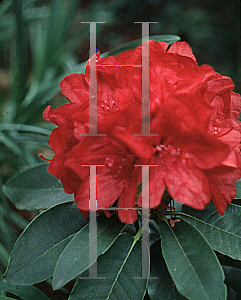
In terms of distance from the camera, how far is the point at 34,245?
444mm

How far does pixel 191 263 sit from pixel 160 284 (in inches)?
4.1

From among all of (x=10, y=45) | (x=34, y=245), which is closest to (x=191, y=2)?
(x=10, y=45)

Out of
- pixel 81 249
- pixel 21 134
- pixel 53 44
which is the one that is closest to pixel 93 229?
pixel 81 249

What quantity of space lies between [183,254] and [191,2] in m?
0.80

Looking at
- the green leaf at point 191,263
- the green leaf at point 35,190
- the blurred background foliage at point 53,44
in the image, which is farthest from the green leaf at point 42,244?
the blurred background foliage at point 53,44

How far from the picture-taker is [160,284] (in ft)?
1.53

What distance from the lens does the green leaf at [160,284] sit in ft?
1.51

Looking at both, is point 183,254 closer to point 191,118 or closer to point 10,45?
point 191,118

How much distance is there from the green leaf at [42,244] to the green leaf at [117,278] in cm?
6

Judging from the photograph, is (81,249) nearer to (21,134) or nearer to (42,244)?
(42,244)

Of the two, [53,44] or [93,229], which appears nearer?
[93,229]

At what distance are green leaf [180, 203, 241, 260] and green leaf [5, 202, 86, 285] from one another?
191 mm

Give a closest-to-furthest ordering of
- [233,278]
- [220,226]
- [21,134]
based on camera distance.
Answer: [220,226] < [233,278] < [21,134]

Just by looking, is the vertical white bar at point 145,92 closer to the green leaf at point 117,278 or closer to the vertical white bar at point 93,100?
the vertical white bar at point 93,100
